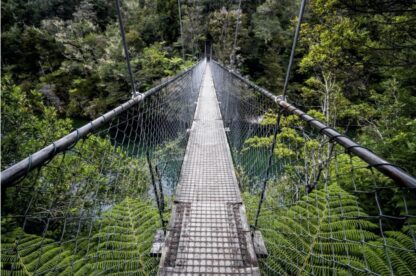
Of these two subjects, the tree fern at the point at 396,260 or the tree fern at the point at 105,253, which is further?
the tree fern at the point at 105,253

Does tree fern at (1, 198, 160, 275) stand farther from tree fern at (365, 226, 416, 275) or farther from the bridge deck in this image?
tree fern at (365, 226, 416, 275)

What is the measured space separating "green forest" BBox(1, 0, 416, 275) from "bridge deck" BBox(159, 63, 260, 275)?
0.41 ft

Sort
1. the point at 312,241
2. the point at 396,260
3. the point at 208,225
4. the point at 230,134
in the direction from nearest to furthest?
the point at 396,260 < the point at 312,241 < the point at 208,225 < the point at 230,134

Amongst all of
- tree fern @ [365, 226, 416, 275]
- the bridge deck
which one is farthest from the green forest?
the bridge deck

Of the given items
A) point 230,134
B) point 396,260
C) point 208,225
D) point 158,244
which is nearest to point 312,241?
point 396,260

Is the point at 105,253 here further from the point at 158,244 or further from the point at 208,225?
the point at 208,225

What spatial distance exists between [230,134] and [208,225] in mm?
1707

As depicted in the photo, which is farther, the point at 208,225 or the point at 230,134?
the point at 230,134

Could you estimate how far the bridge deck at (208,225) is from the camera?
1.13 meters

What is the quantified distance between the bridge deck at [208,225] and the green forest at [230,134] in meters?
0.13

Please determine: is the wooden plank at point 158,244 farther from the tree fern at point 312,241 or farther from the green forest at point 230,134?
the tree fern at point 312,241

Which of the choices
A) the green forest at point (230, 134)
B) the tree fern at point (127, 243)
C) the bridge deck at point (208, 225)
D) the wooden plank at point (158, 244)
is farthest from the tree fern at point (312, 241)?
the tree fern at point (127, 243)

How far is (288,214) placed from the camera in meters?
1.40

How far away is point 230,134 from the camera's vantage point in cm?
298
